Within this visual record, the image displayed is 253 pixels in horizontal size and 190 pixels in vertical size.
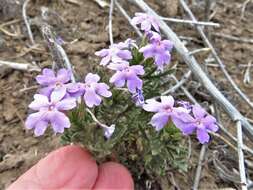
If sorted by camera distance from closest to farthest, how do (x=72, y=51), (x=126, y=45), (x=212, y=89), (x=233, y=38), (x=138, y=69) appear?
(x=138, y=69) → (x=126, y=45) → (x=212, y=89) → (x=72, y=51) → (x=233, y=38)

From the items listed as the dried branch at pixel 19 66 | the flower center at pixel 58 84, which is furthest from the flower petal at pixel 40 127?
the dried branch at pixel 19 66

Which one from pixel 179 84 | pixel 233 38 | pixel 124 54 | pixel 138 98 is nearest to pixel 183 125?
pixel 138 98

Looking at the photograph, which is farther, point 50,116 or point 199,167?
point 199,167

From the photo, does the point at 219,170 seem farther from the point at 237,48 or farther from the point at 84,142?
the point at 237,48

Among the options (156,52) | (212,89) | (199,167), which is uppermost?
(156,52)

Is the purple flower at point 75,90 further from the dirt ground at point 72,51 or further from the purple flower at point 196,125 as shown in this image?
the dirt ground at point 72,51

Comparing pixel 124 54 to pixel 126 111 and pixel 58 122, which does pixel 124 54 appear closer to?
pixel 126 111

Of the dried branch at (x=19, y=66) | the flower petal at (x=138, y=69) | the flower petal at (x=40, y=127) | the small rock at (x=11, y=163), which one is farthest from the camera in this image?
the dried branch at (x=19, y=66)
